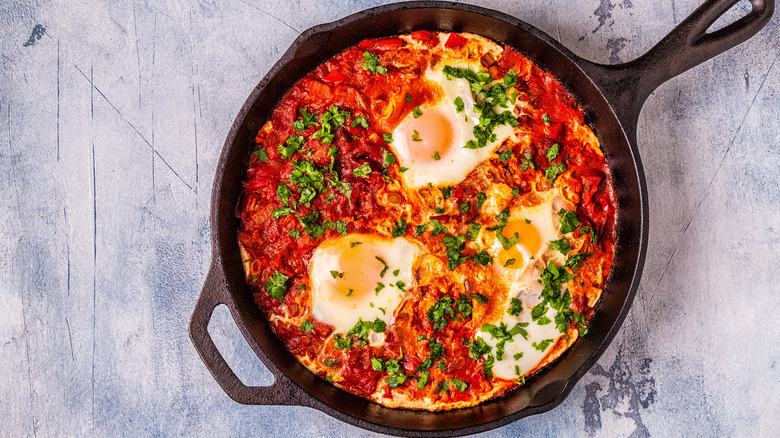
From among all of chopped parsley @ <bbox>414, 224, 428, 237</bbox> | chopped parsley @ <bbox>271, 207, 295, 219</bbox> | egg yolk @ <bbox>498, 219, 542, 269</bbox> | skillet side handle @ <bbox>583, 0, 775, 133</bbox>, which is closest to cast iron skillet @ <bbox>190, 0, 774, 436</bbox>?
skillet side handle @ <bbox>583, 0, 775, 133</bbox>

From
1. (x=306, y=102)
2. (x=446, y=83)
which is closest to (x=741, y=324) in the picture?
(x=446, y=83)

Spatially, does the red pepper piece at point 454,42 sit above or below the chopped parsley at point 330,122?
above

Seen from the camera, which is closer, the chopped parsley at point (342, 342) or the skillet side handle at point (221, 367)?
the skillet side handle at point (221, 367)

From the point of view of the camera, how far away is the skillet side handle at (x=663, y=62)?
395 centimetres

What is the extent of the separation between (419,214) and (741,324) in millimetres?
2888

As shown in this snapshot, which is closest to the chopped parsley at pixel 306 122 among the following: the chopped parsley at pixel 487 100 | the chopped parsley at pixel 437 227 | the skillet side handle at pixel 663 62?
the chopped parsley at pixel 487 100

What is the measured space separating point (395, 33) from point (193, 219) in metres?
2.22

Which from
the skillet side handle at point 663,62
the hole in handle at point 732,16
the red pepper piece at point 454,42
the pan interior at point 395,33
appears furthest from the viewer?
the hole in handle at point 732,16

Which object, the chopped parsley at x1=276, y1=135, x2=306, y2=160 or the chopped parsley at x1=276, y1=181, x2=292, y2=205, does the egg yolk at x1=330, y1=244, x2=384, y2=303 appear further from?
the chopped parsley at x1=276, y1=135, x2=306, y2=160

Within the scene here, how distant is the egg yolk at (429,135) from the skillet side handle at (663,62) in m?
1.08

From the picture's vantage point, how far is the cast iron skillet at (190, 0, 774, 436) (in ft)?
13.1

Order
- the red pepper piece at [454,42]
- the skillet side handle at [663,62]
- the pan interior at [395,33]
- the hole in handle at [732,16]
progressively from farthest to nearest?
the hole in handle at [732,16] → the red pepper piece at [454,42] → the pan interior at [395,33] → the skillet side handle at [663,62]

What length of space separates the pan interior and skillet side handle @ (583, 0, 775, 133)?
0.13 m

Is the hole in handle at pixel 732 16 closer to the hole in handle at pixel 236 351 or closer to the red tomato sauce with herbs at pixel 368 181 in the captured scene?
the red tomato sauce with herbs at pixel 368 181
